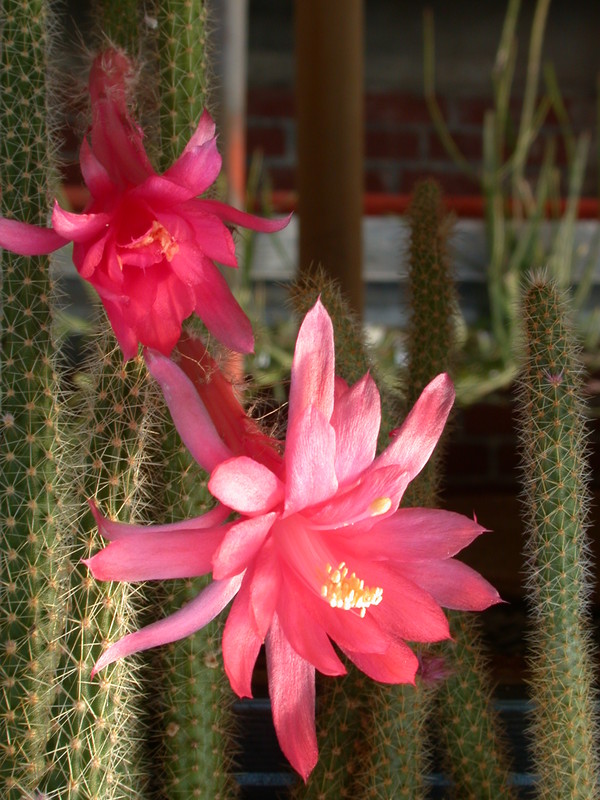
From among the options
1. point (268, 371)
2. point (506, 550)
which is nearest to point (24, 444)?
point (506, 550)

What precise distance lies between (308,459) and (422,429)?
0.24 ft

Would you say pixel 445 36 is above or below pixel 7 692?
above

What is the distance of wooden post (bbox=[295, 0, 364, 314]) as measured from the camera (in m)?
0.90

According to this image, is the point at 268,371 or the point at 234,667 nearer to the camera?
the point at 234,667

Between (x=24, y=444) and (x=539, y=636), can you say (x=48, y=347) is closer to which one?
(x=24, y=444)

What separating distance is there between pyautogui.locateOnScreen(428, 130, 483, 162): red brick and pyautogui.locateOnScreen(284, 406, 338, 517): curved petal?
2.08 meters

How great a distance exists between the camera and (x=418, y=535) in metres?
0.41

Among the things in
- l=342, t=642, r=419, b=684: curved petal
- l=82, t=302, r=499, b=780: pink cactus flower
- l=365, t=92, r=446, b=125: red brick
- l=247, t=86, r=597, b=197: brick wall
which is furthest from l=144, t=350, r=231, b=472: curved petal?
l=365, t=92, r=446, b=125: red brick

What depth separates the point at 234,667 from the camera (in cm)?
38

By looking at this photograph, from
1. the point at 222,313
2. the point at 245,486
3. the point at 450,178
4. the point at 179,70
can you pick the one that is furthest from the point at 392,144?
the point at 245,486

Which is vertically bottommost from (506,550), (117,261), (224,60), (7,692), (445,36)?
(506,550)

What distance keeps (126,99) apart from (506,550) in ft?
2.00

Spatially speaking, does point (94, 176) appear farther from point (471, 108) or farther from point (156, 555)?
point (471, 108)

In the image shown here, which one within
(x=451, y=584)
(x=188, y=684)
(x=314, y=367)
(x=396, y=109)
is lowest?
(x=188, y=684)
